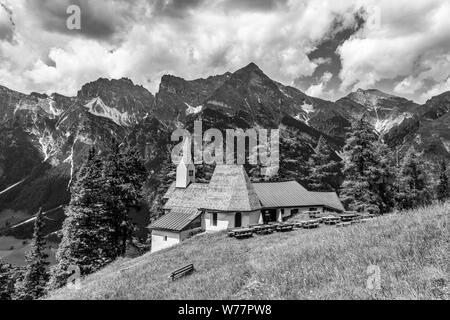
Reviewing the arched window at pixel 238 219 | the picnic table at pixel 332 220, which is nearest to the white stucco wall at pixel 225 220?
the arched window at pixel 238 219

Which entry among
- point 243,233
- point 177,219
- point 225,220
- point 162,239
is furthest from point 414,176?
point 162,239

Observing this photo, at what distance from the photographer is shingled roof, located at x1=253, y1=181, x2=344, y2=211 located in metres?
51.7

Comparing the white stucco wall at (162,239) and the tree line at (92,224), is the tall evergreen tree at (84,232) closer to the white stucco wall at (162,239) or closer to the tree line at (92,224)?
the tree line at (92,224)

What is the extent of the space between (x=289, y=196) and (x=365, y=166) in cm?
1268

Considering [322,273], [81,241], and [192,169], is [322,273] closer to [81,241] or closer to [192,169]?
[81,241]

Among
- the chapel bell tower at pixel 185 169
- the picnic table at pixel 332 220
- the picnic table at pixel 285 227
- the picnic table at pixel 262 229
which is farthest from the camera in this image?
the chapel bell tower at pixel 185 169

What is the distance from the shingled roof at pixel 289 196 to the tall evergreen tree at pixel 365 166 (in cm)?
742

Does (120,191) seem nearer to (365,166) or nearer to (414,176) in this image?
(365,166)

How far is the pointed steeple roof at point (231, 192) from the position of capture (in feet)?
151

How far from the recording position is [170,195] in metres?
55.4

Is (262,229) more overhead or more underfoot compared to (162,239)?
more overhead

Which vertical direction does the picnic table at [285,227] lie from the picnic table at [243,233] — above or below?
above

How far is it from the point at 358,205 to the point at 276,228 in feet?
50.9

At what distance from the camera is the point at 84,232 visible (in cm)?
3872
